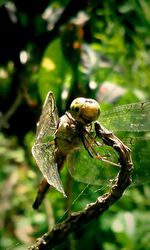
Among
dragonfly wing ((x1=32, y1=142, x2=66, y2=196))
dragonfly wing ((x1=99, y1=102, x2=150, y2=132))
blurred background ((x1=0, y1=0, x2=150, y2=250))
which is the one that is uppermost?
dragonfly wing ((x1=32, y1=142, x2=66, y2=196))

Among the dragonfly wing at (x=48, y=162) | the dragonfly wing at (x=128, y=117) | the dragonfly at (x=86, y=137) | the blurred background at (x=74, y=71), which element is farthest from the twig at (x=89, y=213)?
the blurred background at (x=74, y=71)

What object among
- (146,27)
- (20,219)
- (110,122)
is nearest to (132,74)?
(146,27)

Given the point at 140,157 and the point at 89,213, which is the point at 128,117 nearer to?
the point at 140,157

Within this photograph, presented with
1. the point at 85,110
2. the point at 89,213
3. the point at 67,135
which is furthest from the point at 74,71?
the point at 89,213

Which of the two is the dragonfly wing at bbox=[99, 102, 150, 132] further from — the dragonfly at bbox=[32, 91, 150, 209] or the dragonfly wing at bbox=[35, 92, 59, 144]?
the dragonfly wing at bbox=[35, 92, 59, 144]

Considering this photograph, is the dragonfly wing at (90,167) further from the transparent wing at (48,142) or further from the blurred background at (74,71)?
the blurred background at (74,71)

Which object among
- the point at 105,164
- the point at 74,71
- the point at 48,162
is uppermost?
the point at 48,162

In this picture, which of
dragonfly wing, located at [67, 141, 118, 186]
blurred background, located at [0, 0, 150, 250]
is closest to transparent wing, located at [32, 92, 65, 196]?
dragonfly wing, located at [67, 141, 118, 186]
